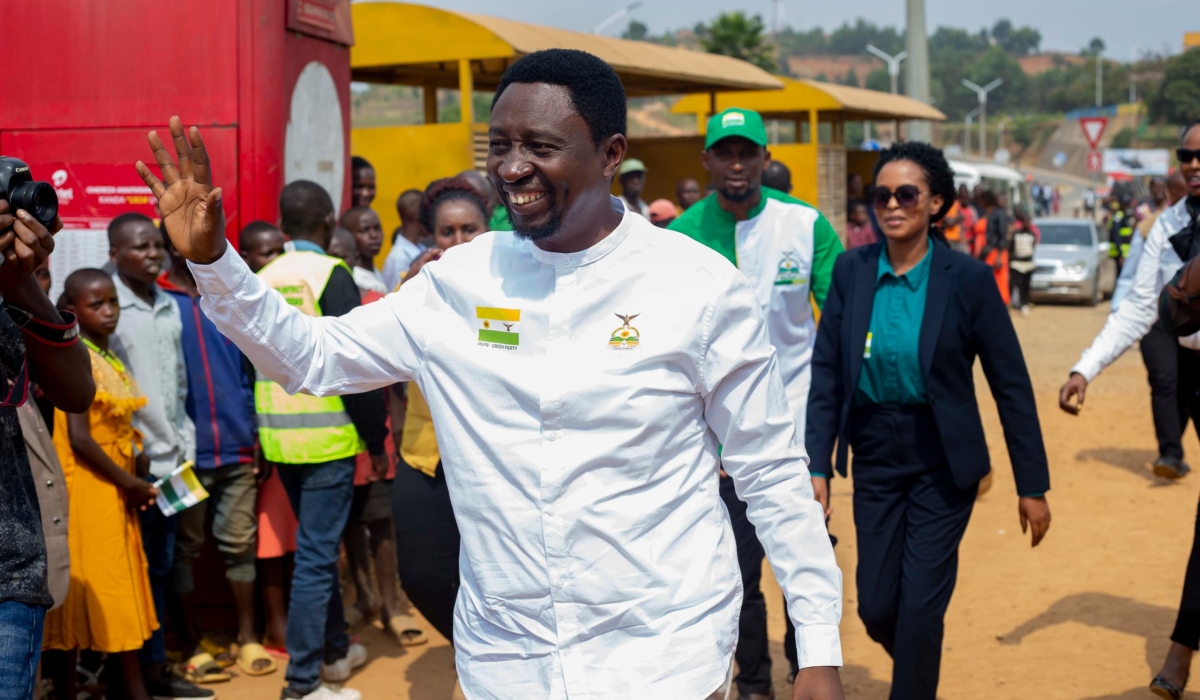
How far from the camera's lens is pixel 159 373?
17.3 feet

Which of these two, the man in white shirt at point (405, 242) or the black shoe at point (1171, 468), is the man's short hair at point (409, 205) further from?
the black shoe at point (1171, 468)

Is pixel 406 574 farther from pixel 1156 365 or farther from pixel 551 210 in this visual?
pixel 1156 365

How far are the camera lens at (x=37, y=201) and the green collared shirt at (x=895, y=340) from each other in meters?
2.70

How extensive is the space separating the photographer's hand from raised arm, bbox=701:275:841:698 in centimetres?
100

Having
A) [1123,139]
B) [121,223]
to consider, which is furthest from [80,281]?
[1123,139]

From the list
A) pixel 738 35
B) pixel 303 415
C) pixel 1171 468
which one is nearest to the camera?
pixel 303 415

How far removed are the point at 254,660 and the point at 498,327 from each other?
12.1ft

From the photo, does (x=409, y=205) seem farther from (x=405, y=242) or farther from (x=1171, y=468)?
(x=1171, y=468)

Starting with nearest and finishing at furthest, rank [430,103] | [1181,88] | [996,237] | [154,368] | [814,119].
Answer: [154,368]
[430,103]
[996,237]
[814,119]
[1181,88]

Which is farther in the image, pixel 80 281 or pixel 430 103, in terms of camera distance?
pixel 430 103

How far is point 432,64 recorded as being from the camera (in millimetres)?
13211

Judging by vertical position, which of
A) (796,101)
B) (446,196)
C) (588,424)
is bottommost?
(588,424)

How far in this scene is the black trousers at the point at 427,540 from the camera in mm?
4523

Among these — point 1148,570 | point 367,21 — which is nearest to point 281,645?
point 1148,570
